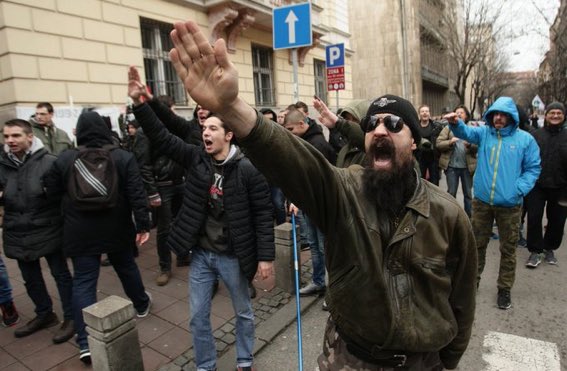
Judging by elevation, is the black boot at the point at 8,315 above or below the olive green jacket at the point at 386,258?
below

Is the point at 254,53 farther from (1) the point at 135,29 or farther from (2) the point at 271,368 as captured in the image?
(2) the point at 271,368

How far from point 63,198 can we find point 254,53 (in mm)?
9558

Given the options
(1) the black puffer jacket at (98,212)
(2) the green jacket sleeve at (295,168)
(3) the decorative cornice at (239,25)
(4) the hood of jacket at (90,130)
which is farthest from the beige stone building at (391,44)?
(2) the green jacket sleeve at (295,168)

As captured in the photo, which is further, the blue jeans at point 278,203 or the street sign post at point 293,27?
the blue jeans at point 278,203

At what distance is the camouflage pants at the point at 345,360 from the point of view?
1657mm

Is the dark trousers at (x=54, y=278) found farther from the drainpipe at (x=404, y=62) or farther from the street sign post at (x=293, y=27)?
the drainpipe at (x=404, y=62)

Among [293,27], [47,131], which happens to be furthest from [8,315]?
[293,27]

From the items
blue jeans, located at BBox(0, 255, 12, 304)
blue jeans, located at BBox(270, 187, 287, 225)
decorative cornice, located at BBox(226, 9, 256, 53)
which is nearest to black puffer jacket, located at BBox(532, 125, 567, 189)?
blue jeans, located at BBox(270, 187, 287, 225)

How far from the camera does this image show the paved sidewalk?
327 centimetres

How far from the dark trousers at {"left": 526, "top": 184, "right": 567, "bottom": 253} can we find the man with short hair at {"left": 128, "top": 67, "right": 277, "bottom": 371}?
4.06m

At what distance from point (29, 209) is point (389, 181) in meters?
3.34

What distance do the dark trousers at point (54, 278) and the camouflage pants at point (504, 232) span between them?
13.3ft

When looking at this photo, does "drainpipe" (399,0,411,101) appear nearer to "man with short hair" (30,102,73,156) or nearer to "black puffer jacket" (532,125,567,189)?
"black puffer jacket" (532,125,567,189)

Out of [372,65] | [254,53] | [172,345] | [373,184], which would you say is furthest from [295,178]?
[372,65]
